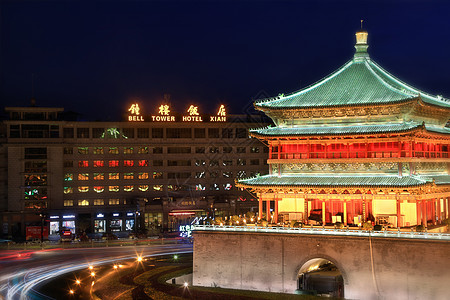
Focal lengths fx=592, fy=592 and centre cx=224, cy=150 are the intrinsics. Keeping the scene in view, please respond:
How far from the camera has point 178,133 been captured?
360 feet

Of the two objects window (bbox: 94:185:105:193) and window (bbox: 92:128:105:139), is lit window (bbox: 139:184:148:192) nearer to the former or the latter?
window (bbox: 94:185:105:193)

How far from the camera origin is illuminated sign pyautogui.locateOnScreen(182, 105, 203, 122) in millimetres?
108000

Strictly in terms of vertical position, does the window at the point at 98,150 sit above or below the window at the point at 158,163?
above

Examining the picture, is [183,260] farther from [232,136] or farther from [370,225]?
[232,136]

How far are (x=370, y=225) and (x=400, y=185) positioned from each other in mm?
4257

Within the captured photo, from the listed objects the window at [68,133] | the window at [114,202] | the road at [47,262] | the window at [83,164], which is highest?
the window at [68,133]

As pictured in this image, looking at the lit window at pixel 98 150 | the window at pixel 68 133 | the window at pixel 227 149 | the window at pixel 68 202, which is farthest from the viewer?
the window at pixel 227 149

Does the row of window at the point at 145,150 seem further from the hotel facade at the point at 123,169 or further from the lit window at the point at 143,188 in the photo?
the lit window at the point at 143,188

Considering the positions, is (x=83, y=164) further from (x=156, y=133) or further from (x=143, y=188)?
(x=156, y=133)

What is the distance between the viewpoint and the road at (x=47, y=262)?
5488cm

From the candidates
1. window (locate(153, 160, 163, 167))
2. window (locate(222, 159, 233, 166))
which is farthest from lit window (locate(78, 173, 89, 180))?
window (locate(222, 159, 233, 166))

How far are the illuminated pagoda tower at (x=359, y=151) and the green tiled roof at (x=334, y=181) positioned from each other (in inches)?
3.4

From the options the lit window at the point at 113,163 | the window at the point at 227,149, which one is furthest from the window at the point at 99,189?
the window at the point at 227,149

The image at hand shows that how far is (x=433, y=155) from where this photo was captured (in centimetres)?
5662
